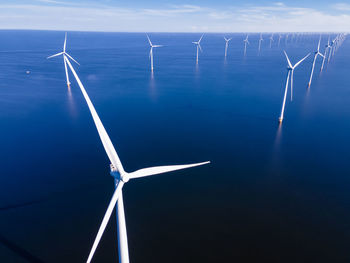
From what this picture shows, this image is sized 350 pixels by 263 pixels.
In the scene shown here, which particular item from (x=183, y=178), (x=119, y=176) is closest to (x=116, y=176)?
(x=119, y=176)

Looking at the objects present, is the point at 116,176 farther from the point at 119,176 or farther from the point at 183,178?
the point at 183,178

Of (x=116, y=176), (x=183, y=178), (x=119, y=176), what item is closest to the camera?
(x=119, y=176)

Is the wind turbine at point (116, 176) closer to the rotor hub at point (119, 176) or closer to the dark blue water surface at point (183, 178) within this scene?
the rotor hub at point (119, 176)

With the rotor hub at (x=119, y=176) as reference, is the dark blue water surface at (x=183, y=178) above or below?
below

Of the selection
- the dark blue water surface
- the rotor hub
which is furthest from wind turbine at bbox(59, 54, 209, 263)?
the dark blue water surface

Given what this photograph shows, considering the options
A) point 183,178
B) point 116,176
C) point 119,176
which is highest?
point 119,176

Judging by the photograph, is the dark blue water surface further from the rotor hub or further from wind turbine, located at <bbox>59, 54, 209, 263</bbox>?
the rotor hub

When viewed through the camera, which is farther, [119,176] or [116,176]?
[116,176]

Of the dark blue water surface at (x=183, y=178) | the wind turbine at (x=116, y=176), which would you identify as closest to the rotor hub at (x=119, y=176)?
the wind turbine at (x=116, y=176)

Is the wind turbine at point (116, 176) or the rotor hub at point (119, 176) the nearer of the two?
the rotor hub at point (119, 176)
